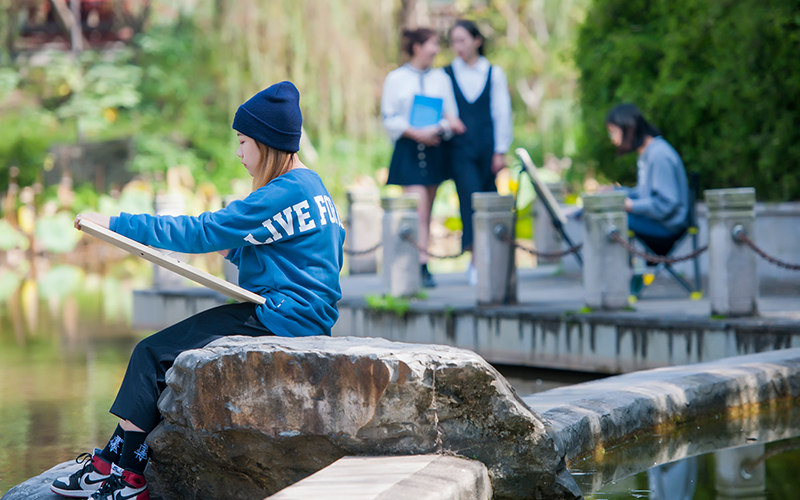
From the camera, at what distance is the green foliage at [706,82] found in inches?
323

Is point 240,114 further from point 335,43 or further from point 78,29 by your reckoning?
point 78,29

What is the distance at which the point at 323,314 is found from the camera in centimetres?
357

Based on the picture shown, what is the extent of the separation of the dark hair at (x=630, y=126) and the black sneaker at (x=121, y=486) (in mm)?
4894

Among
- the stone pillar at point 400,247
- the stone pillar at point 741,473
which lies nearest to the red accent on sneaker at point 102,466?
the stone pillar at point 741,473

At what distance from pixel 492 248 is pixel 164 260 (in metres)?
4.03

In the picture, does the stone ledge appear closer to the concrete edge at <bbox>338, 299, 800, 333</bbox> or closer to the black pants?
the black pants

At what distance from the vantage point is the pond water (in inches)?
151

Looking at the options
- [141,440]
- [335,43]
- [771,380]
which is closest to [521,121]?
[335,43]

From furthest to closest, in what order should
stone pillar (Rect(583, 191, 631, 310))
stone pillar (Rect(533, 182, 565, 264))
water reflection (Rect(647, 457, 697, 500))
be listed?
stone pillar (Rect(533, 182, 565, 264)) < stone pillar (Rect(583, 191, 631, 310)) < water reflection (Rect(647, 457, 697, 500))

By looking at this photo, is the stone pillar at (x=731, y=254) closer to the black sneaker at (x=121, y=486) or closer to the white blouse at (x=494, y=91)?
the white blouse at (x=494, y=91)

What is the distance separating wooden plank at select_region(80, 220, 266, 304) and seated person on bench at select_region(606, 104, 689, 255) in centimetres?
420

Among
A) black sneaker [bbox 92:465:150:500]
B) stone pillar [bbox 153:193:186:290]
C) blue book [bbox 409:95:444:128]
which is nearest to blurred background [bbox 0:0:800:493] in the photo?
stone pillar [bbox 153:193:186:290]

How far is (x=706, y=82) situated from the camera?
871cm

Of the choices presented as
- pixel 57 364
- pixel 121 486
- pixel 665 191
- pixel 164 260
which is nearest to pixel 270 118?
pixel 164 260
